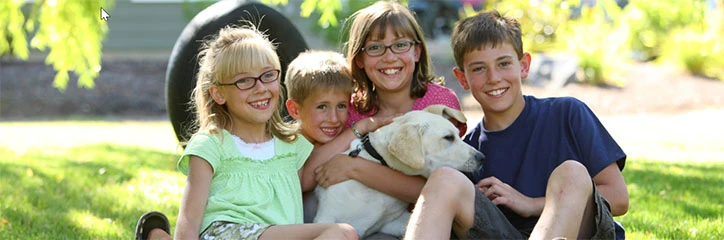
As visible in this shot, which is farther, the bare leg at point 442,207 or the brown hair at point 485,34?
the brown hair at point 485,34

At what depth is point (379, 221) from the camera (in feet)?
14.1

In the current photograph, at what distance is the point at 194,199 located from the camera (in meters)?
3.91

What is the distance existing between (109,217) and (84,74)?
16.9 ft

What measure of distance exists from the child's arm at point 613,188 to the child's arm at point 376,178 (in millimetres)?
902

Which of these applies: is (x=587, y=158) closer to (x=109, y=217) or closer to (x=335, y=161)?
(x=335, y=161)

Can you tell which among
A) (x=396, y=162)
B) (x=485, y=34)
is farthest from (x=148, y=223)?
(x=485, y=34)

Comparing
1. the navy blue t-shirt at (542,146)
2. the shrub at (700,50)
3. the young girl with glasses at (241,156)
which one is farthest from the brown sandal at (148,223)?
the shrub at (700,50)

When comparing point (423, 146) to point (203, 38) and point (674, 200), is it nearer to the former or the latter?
point (203, 38)

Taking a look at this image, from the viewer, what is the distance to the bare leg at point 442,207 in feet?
11.8

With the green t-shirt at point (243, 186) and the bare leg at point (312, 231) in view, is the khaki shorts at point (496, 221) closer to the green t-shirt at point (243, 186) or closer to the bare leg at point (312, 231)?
the bare leg at point (312, 231)

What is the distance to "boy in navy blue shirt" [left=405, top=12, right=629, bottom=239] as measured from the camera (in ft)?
11.9

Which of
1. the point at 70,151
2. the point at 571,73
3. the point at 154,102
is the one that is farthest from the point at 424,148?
the point at 154,102

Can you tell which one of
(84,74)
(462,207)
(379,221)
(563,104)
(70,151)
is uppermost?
(563,104)

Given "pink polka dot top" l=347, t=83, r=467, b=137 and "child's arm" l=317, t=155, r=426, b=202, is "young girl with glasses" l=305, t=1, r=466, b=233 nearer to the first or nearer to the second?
"pink polka dot top" l=347, t=83, r=467, b=137
